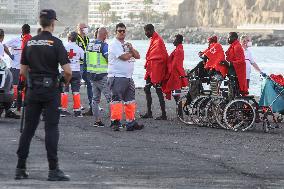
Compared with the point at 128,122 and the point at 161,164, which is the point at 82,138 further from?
the point at 161,164

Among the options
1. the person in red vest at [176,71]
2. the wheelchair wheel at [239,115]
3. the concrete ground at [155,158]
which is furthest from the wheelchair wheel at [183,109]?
the wheelchair wheel at [239,115]

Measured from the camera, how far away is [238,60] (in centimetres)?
1700

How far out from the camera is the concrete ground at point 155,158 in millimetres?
10117

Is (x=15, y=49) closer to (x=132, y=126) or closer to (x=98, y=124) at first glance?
(x=98, y=124)

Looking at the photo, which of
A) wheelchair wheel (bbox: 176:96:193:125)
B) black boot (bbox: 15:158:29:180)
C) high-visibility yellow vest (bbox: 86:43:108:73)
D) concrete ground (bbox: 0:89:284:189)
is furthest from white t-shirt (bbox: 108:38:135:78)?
black boot (bbox: 15:158:29:180)

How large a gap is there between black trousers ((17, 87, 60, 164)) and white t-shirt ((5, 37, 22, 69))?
9.76 m

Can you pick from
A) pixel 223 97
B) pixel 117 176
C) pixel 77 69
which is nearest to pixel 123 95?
pixel 223 97

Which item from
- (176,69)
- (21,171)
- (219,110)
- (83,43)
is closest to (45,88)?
(21,171)

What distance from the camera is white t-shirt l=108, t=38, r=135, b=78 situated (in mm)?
15805

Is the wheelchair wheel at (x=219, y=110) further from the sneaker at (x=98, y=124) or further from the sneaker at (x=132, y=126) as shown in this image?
the sneaker at (x=98, y=124)

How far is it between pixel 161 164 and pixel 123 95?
4415 mm

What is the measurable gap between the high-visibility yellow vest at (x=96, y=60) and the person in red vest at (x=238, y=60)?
87.3 inches

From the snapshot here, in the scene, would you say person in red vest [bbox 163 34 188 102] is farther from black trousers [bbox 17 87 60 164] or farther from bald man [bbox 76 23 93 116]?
black trousers [bbox 17 87 60 164]

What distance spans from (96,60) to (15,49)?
318cm
